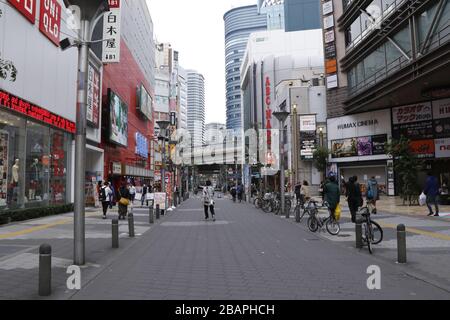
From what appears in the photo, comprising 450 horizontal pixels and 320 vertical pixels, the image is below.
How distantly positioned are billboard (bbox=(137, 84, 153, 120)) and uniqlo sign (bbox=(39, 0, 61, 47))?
31.5 m

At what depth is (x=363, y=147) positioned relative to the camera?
3975 cm

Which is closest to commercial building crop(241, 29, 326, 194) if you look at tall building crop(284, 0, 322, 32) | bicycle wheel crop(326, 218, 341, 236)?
tall building crop(284, 0, 322, 32)

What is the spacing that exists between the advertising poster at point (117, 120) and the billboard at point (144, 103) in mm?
12056

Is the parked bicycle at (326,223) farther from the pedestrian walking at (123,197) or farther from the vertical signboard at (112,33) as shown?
the vertical signboard at (112,33)

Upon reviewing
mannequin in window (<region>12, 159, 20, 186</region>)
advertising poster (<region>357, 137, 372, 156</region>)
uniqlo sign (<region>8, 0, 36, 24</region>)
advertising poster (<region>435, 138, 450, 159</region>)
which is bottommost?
mannequin in window (<region>12, 159, 20, 186</region>)

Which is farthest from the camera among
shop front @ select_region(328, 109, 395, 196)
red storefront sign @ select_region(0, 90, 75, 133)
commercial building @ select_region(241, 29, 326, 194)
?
commercial building @ select_region(241, 29, 326, 194)

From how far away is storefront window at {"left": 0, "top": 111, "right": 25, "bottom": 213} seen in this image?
56.4 feet

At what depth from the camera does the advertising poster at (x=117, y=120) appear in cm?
3583

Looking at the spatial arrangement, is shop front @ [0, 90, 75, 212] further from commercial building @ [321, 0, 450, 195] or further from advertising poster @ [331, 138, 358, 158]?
advertising poster @ [331, 138, 358, 158]

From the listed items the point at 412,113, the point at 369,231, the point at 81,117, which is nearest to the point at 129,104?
the point at 412,113

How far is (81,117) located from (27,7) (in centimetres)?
1307

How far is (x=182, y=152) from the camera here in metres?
67.9

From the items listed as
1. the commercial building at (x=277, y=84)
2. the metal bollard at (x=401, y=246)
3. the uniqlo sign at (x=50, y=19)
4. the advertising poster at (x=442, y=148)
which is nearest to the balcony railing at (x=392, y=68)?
the advertising poster at (x=442, y=148)
